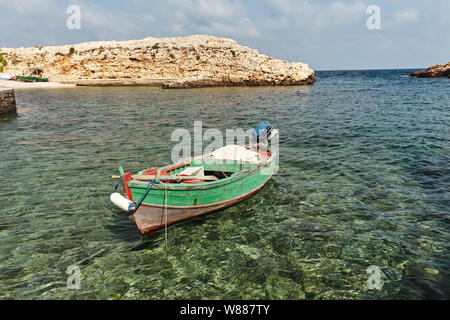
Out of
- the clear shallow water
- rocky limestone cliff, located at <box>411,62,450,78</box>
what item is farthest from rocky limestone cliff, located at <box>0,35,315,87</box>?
rocky limestone cliff, located at <box>411,62,450,78</box>

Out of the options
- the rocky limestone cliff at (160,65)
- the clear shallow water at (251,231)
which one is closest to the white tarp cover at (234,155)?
the clear shallow water at (251,231)

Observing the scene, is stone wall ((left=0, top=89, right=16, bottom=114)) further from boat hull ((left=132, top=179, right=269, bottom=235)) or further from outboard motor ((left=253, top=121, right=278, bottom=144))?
boat hull ((left=132, top=179, right=269, bottom=235))

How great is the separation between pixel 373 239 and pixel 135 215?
7144 mm

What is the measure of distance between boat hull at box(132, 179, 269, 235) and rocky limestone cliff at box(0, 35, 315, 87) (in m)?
61.2

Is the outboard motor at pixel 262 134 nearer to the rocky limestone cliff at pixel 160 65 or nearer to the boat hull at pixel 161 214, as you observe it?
the boat hull at pixel 161 214

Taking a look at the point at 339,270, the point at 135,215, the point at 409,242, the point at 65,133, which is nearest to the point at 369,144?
the point at 409,242

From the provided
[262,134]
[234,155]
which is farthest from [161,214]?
[262,134]

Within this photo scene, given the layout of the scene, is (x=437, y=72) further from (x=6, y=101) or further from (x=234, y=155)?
(x=6, y=101)

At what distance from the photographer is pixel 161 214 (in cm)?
859

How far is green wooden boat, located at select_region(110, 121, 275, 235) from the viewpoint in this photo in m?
8.12

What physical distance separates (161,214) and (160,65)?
70.3 meters

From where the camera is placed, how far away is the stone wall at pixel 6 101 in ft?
90.7

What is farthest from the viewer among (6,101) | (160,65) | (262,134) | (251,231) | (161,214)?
(160,65)

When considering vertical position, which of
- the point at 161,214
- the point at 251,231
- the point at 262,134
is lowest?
the point at 251,231
